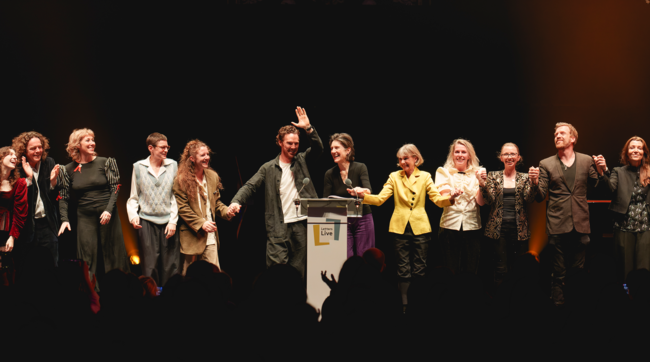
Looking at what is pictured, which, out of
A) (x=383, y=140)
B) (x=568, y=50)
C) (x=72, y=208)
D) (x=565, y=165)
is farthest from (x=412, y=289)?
(x=72, y=208)

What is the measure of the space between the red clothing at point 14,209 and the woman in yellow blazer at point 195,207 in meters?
1.41

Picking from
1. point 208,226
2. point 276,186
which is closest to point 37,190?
point 208,226

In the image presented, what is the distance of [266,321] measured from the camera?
187cm

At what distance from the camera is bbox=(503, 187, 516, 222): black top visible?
3.98 metres

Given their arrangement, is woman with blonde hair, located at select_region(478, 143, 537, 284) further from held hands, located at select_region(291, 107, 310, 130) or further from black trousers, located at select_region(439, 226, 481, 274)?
held hands, located at select_region(291, 107, 310, 130)

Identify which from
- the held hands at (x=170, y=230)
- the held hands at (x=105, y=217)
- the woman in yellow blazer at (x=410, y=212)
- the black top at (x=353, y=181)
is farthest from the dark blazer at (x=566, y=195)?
the held hands at (x=105, y=217)

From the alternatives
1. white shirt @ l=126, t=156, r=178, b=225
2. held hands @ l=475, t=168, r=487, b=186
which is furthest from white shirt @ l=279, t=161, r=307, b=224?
held hands @ l=475, t=168, r=487, b=186

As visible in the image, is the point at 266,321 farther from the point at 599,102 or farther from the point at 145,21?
the point at 599,102

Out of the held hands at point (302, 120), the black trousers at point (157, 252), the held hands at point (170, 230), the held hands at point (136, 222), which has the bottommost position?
the black trousers at point (157, 252)

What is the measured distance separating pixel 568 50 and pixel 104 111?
564cm

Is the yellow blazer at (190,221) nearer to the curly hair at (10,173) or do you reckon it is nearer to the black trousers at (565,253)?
the curly hair at (10,173)

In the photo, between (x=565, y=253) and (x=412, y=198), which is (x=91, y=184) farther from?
(x=565, y=253)

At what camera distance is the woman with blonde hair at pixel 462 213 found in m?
4.02

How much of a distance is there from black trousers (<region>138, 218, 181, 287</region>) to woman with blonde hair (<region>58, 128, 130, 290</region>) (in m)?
0.37
